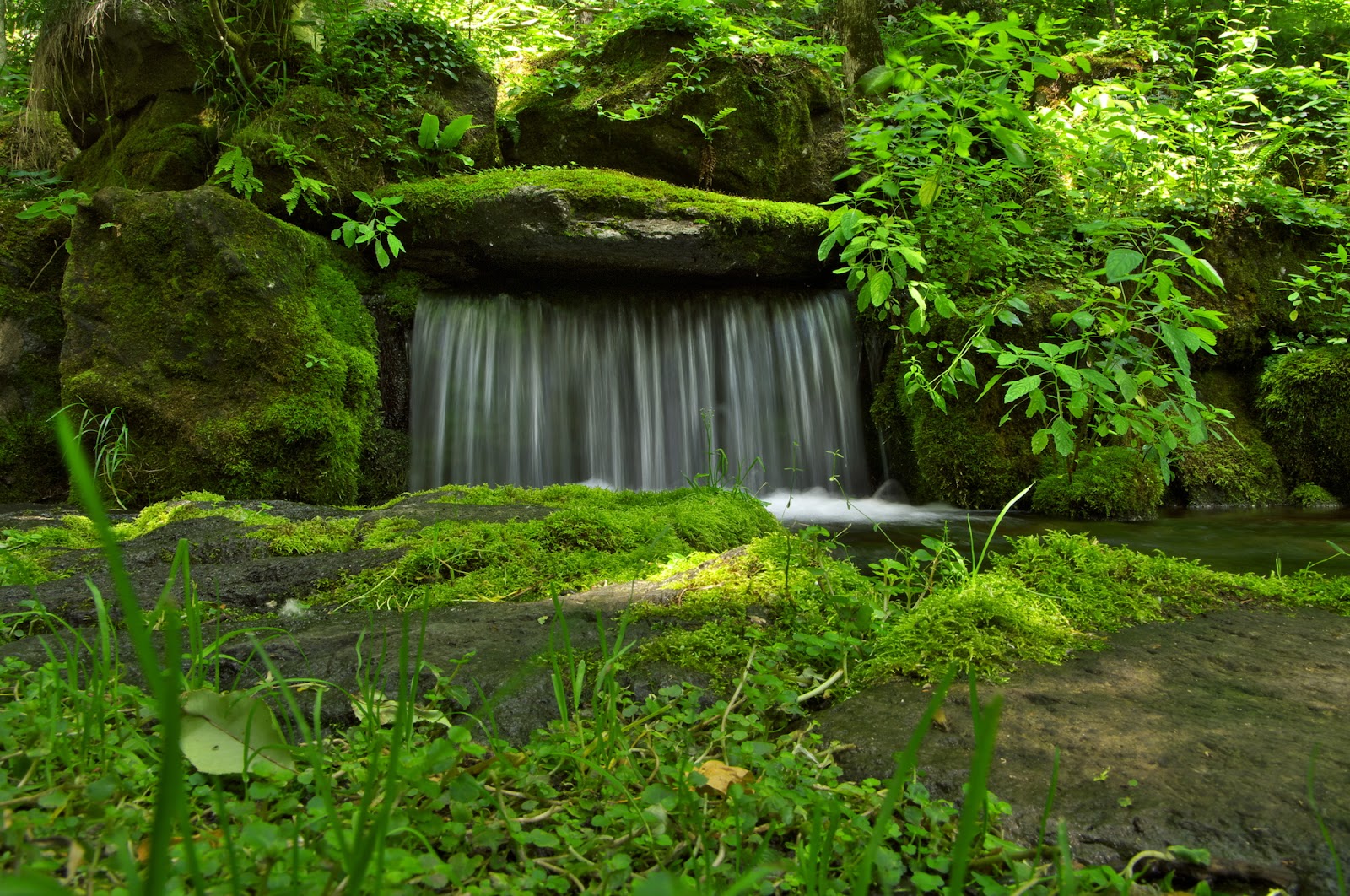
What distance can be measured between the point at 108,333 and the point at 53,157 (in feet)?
11.8

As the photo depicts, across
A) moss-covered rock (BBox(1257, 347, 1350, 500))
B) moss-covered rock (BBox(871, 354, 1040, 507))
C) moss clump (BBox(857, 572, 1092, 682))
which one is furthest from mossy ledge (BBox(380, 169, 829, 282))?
moss clump (BBox(857, 572, 1092, 682))

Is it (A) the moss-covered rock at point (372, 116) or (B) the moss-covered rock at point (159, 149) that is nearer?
(A) the moss-covered rock at point (372, 116)

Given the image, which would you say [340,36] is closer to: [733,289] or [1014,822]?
[733,289]

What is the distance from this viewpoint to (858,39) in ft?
32.0

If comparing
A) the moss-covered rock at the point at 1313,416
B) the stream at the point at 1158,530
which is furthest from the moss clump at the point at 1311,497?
the stream at the point at 1158,530

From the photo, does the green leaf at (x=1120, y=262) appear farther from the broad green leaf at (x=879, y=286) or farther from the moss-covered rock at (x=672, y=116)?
the moss-covered rock at (x=672, y=116)

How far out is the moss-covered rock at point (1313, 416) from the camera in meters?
6.60

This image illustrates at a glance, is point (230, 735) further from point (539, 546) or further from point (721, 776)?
point (539, 546)

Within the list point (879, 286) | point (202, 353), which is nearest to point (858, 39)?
point (879, 286)

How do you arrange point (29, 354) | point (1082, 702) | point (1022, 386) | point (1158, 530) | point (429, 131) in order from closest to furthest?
point (1082, 702), point (1022, 386), point (1158, 530), point (29, 354), point (429, 131)

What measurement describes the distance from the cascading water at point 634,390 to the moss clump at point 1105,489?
1838mm

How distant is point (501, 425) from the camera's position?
22.7 feet

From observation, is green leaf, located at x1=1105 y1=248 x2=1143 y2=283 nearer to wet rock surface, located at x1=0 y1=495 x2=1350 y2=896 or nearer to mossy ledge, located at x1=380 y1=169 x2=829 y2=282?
wet rock surface, located at x1=0 y1=495 x2=1350 y2=896

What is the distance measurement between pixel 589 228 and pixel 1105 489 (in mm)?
4698
